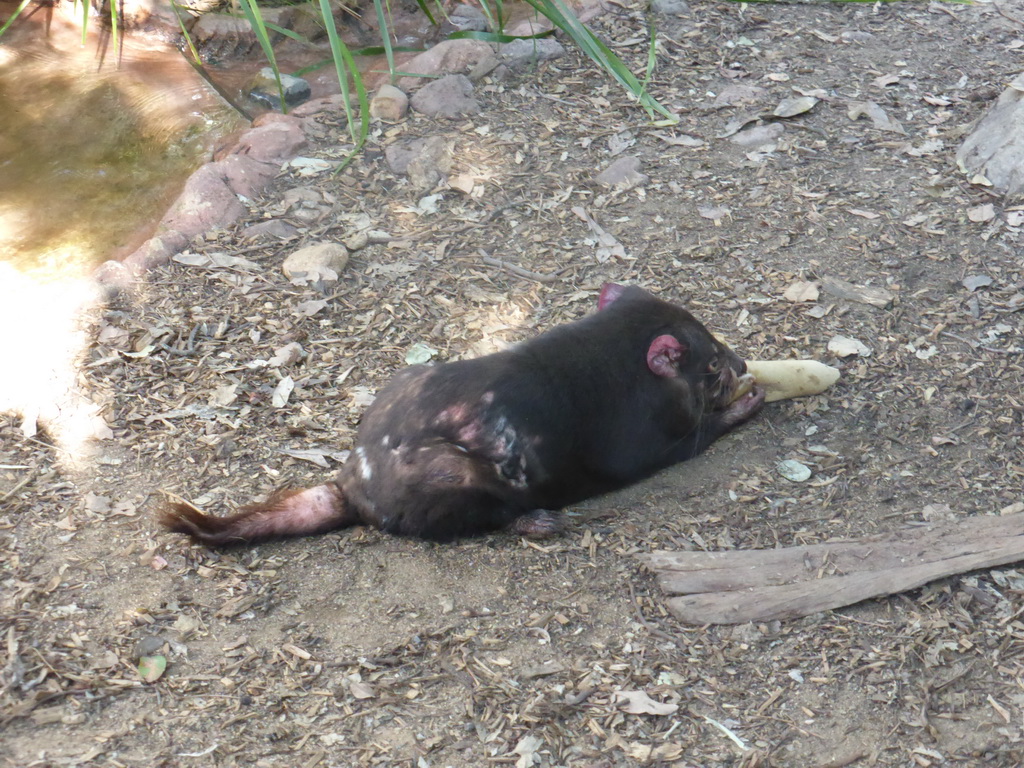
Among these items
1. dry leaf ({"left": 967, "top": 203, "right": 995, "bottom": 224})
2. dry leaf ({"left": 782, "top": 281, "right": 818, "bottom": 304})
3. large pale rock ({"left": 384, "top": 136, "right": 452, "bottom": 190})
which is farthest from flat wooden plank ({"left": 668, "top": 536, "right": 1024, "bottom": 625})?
large pale rock ({"left": 384, "top": 136, "right": 452, "bottom": 190})

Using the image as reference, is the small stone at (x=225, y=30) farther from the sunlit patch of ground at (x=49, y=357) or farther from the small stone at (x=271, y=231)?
the sunlit patch of ground at (x=49, y=357)

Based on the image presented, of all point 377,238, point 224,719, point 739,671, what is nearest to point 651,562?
point 739,671

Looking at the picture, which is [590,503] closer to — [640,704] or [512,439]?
[512,439]

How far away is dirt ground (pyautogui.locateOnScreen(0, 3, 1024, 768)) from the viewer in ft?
9.30

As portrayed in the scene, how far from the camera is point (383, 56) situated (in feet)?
20.9

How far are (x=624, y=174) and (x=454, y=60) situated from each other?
1.47 metres

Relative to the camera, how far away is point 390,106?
223 inches

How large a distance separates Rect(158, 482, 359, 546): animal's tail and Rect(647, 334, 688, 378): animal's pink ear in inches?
49.2

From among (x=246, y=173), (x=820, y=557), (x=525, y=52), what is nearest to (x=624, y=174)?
(x=525, y=52)

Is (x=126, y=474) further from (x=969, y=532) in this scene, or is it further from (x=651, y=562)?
(x=969, y=532)

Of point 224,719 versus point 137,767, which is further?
point 224,719

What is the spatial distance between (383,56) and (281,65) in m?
0.70

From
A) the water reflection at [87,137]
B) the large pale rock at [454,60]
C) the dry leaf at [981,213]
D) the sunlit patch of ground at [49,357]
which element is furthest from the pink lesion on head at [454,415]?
the large pale rock at [454,60]

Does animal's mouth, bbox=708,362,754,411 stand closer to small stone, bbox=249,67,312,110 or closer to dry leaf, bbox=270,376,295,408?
dry leaf, bbox=270,376,295,408
